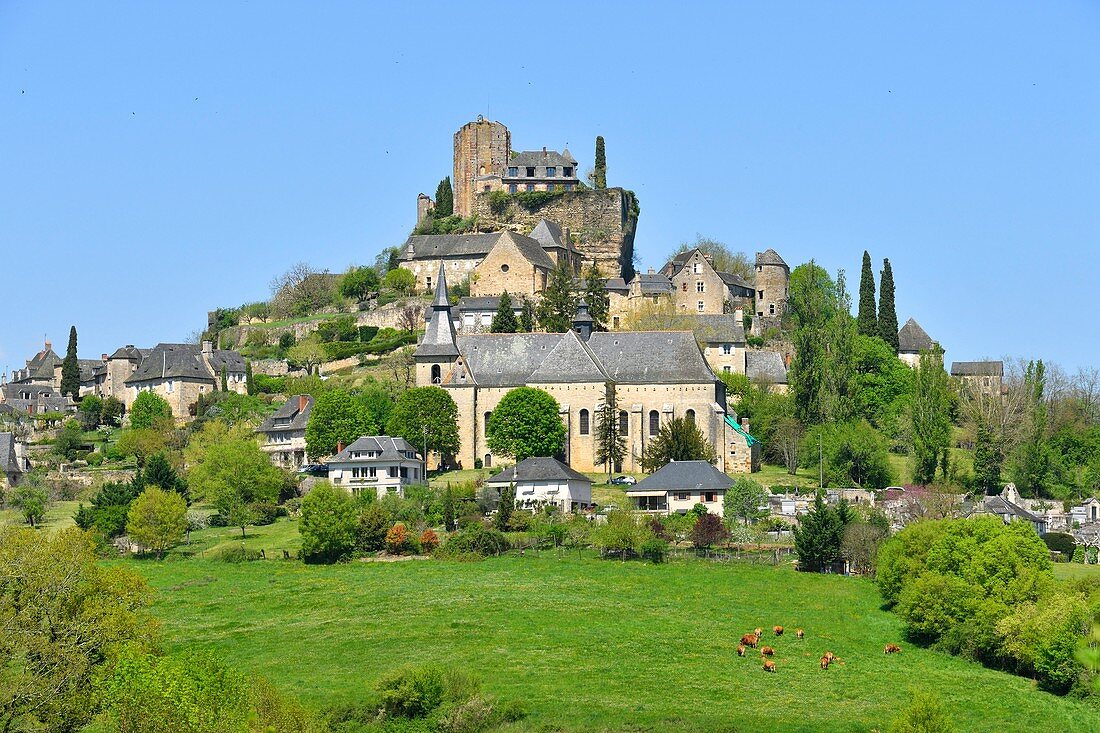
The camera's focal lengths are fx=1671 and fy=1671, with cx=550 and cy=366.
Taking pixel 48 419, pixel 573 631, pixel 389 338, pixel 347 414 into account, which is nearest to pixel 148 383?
pixel 48 419

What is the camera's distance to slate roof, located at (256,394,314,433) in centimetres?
9150

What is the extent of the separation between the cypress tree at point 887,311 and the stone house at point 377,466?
3405cm

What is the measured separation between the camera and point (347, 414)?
3369 inches

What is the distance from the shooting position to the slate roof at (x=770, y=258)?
113m

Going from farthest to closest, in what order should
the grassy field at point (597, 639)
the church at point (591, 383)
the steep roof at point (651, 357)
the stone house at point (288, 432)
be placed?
the stone house at point (288, 432), the steep roof at point (651, 357), the church at point (591, 383), the grassy field at point (597, 639)

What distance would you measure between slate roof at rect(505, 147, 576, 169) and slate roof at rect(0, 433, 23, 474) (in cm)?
4604

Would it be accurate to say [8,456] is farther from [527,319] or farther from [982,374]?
[982,374]

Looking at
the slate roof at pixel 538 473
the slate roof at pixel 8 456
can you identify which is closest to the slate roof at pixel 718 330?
the slate roof at pixel 538 473

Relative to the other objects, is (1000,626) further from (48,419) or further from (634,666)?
(48,419)

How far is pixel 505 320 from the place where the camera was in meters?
96.9

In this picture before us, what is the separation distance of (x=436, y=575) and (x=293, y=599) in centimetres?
609

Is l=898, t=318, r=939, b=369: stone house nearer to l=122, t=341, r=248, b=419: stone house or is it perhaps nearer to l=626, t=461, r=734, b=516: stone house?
l=626, t=461, r=734, b=516: stone house

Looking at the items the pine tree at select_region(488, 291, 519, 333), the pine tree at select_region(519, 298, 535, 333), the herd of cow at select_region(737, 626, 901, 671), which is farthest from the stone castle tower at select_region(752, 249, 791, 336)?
the herd of cow at select_region(737, 626, 901, 671)

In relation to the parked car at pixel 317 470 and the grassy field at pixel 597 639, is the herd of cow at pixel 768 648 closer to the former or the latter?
the grassy field at pixel 597 639
